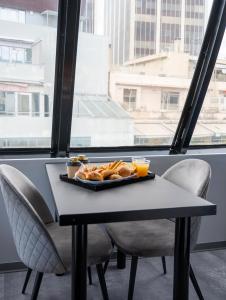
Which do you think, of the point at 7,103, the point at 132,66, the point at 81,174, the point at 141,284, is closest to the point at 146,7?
the point at 132,66

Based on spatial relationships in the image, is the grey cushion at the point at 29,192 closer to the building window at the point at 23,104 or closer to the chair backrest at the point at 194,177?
the building window at the point at 23,104

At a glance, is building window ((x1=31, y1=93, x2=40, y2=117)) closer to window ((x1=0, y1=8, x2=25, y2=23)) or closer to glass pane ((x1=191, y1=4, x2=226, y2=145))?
window ((x1=0, y1=8, x2=25, y2=23))

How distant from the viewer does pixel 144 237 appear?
2.03 metres

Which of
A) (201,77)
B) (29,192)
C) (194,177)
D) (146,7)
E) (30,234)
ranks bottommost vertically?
(30,234)

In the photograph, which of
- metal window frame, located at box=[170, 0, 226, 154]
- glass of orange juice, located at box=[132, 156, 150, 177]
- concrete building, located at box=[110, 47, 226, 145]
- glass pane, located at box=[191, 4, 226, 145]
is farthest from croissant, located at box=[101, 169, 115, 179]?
glass pane, located at box=[191, 4, 226, 145]

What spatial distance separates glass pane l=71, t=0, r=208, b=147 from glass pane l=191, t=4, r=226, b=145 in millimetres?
285

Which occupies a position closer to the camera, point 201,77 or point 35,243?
point 35,243

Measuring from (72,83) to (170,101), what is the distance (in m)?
0.96

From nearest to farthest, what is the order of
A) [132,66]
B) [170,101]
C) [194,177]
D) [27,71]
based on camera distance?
[194,177], [27,71], [132,66], [170,101]

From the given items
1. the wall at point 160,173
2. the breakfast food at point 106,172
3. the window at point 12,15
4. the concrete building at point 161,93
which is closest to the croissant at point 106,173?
the breakfast food at point 106,172

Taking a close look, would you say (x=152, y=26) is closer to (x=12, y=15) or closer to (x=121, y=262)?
(x=12, y=15)

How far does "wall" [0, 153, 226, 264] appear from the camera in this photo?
8.64ft

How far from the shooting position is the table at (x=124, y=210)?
1.37m

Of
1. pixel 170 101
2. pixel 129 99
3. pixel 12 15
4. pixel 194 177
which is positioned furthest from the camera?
pixel 170 101
